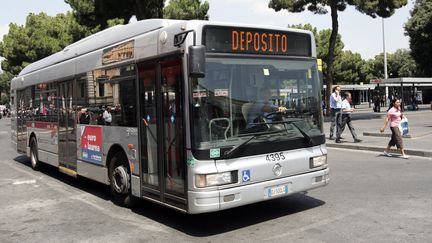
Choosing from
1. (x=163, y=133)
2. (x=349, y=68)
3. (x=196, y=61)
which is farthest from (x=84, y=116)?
(x=349, y=68)

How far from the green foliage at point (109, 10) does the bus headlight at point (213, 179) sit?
875 inches

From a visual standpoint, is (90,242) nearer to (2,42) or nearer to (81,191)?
(81,191)

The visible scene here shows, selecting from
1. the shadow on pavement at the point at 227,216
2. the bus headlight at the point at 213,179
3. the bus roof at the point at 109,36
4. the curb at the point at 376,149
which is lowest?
the shadow on pavement at the point at 227,216

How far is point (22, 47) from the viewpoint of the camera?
4578cm

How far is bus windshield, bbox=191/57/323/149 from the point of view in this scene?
18.0ft

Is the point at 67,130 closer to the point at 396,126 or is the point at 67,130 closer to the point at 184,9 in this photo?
the point at 396,126

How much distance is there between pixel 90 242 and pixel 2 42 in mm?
49953

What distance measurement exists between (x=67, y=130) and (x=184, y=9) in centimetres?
1831

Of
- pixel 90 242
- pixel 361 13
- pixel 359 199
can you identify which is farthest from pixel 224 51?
pixel 361 13

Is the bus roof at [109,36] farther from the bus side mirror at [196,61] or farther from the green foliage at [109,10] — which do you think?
the green foliage at [109,10]

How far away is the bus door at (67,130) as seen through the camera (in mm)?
9203

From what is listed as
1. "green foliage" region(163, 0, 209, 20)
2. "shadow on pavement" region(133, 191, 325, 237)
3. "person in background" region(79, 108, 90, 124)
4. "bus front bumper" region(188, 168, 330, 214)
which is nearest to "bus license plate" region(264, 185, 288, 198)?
"bus front bumper" region(188, 168, 330, 214)

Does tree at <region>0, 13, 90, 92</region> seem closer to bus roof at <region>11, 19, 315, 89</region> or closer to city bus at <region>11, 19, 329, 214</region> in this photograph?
bus roof at <region>11, 19, 315, 89</region>

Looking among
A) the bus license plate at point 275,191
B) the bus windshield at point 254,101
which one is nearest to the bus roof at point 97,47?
the bus windshield at point 254,101
